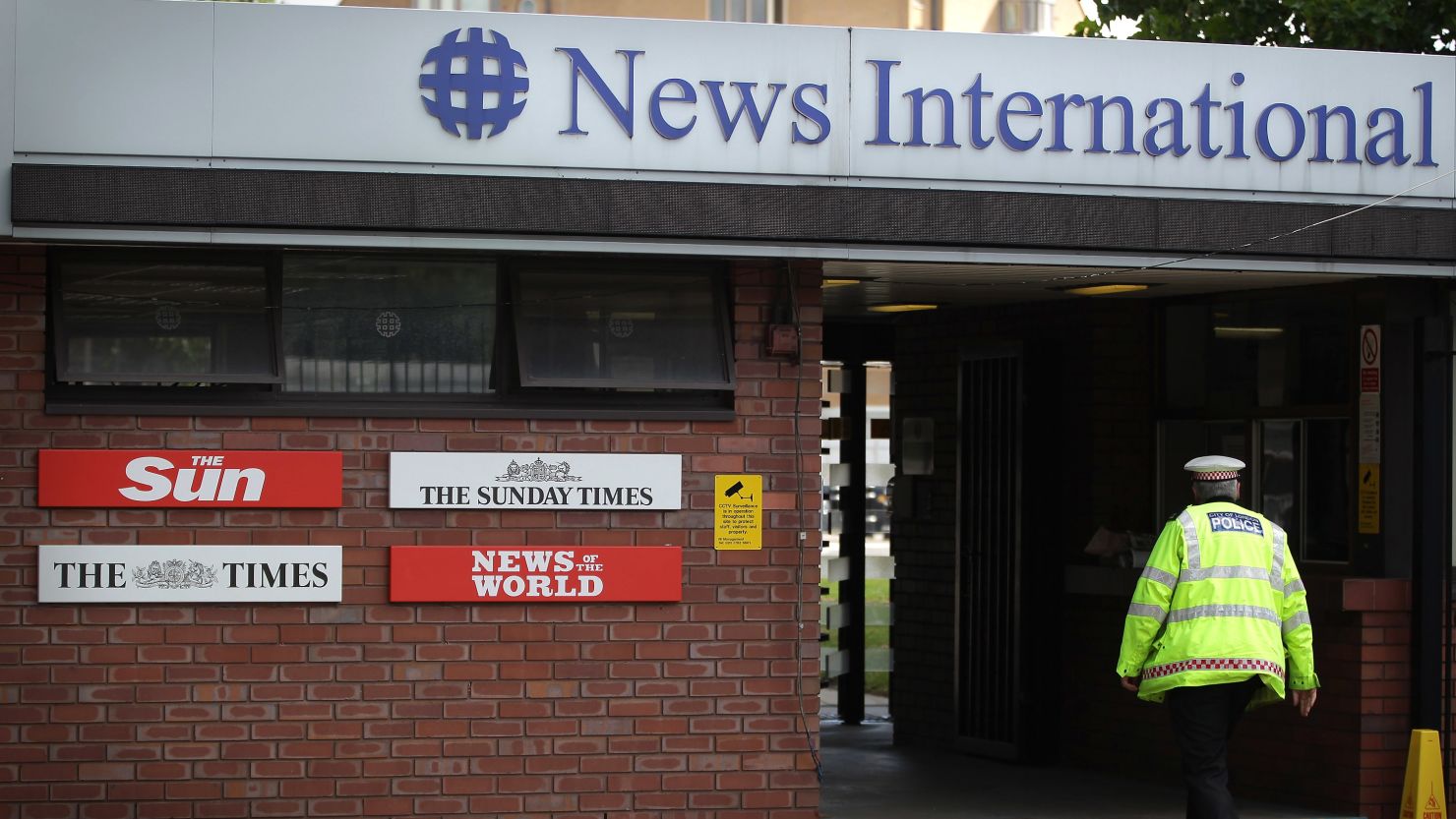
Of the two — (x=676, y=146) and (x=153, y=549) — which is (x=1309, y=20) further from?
(x=153, y=549)

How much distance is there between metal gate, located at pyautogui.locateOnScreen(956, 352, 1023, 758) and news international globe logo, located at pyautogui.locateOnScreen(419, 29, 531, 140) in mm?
4149

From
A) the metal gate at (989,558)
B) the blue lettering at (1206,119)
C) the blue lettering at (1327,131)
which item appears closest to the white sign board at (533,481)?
the blue lettering at (1206,119)

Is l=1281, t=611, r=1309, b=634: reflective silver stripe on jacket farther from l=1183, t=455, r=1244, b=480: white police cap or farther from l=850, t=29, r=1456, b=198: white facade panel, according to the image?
l=850, t=29, r=1456, b=198: white facade panel

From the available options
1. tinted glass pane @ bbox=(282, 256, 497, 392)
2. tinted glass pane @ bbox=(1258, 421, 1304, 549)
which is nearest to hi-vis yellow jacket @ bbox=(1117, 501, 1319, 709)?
tinted glass pane @ bbox=(1258, 421, 1304, 549)

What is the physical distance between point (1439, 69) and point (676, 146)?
3.55m

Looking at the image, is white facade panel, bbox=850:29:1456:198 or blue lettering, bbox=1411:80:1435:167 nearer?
white facade panel, bbox=850:29:1456:198

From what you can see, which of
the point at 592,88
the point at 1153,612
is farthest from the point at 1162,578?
the point at 592,88

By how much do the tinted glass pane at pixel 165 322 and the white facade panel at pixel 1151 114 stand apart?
2.66 m

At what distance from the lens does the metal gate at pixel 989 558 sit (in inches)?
407

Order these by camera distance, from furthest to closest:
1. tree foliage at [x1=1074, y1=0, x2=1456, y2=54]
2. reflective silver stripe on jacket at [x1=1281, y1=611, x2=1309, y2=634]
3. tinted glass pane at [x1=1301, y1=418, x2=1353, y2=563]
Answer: tree foliage at [x1=1074, y1=0, x2=1456, y2=54], tinted glass pane at [x1=1301, y1=418, x2=1353, y2=563], reflective silver stripe on jacket at [x1=1281, y1=611, x2=1309, y2=634]

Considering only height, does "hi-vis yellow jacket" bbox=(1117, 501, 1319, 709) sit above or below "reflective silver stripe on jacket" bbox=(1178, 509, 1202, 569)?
below

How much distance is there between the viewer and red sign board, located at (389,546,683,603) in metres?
7.46

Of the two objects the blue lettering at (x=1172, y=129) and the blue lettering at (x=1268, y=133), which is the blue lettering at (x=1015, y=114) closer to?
the blue lettering at (x=1172, y=129)

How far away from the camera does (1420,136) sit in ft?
26.5
